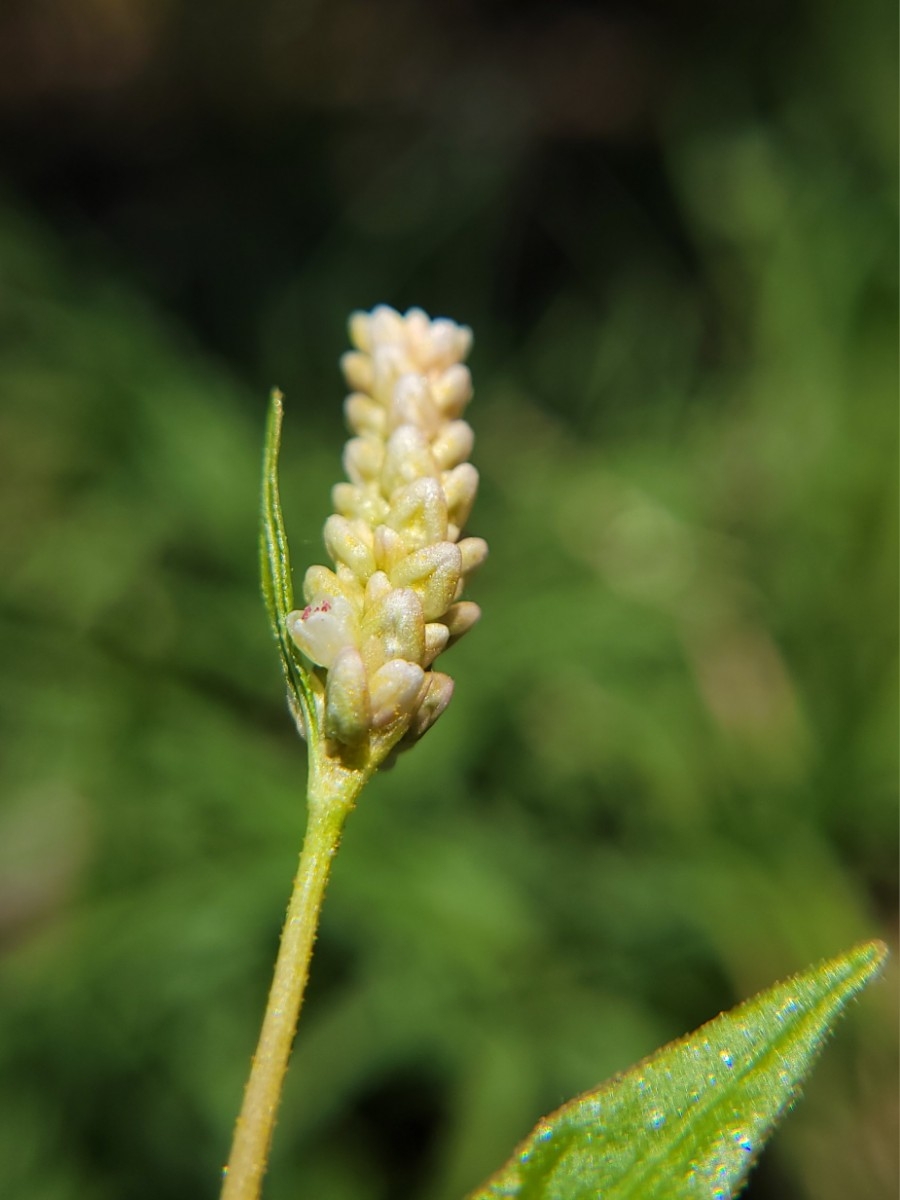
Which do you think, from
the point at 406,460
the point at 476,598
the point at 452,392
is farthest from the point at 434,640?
the point at 476,598

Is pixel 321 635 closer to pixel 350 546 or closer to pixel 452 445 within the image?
pixel 350 546

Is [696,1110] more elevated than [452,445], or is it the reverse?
[452,445]

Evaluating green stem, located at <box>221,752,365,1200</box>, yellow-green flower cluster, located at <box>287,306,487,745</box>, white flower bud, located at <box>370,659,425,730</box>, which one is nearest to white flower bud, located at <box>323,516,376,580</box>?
yellow-green flower cluster, located at <box>287,306,487,745</box>

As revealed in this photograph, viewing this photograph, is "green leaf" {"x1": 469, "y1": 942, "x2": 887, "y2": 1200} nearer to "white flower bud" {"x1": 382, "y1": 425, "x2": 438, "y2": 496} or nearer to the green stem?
→ the green stem

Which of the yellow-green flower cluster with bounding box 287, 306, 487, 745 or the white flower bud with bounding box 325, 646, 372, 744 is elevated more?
the yellow-green flower cluster with bounding box 287, 306, 487, 745

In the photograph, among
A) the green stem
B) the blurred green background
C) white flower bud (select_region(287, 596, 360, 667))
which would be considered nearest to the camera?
the green stem

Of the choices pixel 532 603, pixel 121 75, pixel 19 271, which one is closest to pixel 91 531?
pixel 19 271

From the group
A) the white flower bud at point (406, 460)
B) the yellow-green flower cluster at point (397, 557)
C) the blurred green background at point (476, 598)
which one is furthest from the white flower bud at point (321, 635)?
the blurred green background at point (476, 598)
